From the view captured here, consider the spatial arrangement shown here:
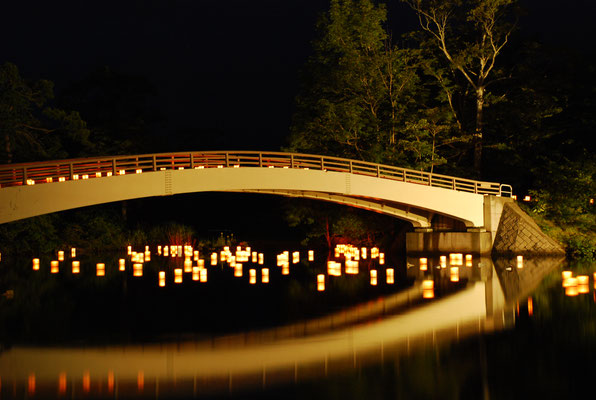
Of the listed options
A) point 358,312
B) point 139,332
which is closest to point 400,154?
point 358,312

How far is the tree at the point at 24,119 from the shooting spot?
27438mm

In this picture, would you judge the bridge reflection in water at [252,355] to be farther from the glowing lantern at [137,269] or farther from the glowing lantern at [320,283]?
the glowing lantern at [137,269]

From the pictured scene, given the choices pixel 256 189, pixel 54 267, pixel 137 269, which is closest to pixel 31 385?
pixel 137 269

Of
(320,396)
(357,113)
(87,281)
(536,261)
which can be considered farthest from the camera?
(357,113)

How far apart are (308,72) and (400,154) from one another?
237 inches

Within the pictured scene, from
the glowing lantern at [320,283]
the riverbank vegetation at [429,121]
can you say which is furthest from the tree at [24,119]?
the glowing lantern at [320,283]

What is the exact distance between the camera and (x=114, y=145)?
127 feet

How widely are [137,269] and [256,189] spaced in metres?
5.04

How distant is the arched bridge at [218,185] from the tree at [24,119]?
1541mm

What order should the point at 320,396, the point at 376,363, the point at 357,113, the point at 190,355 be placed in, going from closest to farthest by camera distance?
the point at 320,396 → the point at 376,363 → the point at 190,355 → the point at 357,113

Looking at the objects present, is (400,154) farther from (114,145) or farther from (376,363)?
(376,363)

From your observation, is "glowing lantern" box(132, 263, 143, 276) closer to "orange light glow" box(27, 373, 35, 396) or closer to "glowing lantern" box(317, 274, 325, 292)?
"glowing lantern" box(317, 274, 325, 292)

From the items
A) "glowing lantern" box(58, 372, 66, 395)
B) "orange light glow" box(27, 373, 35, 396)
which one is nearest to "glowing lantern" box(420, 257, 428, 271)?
"glowing lantern" box(58, 372, 66, 395)

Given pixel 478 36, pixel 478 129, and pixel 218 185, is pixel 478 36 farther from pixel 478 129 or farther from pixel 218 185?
pixel 218 185
